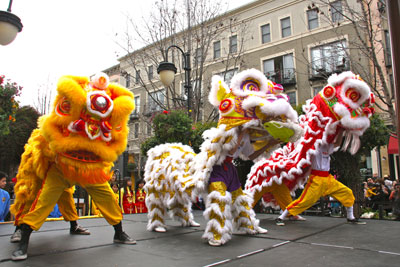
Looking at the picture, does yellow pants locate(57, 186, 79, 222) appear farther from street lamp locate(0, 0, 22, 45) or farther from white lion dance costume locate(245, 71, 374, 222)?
street lamp locate(0, 0, 22, 45)

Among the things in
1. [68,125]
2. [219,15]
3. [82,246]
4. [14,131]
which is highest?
[219,15]

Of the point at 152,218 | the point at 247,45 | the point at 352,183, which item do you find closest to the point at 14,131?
the point at 152,218

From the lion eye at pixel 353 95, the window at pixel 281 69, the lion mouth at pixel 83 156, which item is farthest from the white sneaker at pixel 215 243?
the window at pixel 281 69

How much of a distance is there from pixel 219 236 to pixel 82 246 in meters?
1.39

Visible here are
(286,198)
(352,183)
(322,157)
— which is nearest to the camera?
(322,157)

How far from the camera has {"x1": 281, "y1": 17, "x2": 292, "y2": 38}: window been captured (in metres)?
17.4

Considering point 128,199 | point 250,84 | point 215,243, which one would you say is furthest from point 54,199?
point 128,199

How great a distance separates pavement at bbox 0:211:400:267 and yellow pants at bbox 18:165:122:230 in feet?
0.99

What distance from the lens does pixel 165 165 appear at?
397cm

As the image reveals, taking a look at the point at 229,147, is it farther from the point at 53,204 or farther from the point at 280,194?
the point at 280,194

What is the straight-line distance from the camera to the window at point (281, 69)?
58.0ft

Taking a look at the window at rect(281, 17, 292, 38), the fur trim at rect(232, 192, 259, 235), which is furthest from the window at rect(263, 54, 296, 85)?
the fur trim at rect(232, 192, 259, 235)

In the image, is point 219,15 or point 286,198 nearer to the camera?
point 286,198

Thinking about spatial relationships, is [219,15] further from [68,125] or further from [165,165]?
[68,125]
